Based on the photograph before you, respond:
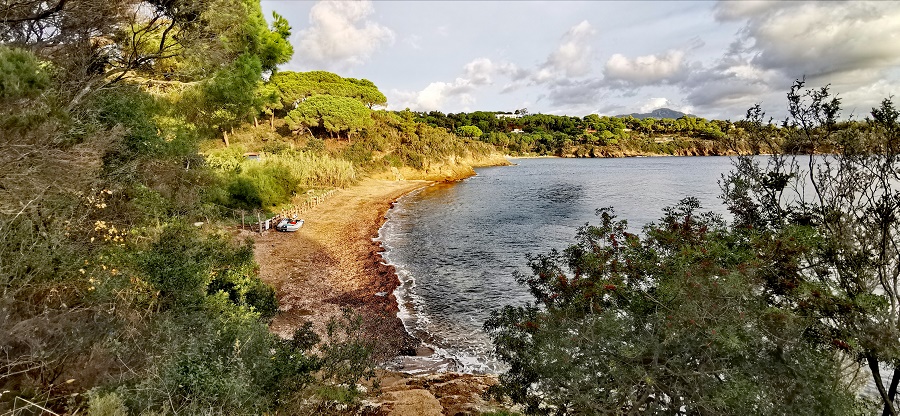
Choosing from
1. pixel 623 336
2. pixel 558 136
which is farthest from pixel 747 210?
pixel 558 136

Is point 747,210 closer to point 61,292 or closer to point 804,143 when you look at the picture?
point 804,143

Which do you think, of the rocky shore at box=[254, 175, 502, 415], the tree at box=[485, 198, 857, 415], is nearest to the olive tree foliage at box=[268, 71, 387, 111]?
the rocky shore at box=[254, 175, 502, 415]

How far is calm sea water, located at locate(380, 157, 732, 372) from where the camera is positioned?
14.6 m

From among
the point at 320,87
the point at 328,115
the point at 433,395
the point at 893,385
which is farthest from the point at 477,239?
the point at 320,87

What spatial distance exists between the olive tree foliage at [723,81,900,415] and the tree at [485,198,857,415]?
0.36 meters

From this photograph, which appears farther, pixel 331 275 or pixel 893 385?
pixel 331 275

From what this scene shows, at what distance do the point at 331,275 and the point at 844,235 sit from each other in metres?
16.9

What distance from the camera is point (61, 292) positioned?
738cm

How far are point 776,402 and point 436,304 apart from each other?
1249cm

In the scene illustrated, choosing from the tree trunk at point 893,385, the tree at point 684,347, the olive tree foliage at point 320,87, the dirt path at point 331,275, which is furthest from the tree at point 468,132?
the tree trunk at point 893,385

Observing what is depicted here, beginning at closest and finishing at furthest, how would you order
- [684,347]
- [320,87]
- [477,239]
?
[684,347], [477,239], [320,87]

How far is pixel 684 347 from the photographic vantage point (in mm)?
5398

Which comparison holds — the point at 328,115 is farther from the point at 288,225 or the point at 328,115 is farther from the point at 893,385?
the point at 893,385

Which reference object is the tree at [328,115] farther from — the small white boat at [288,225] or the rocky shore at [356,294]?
the small white boat at [288,225]
